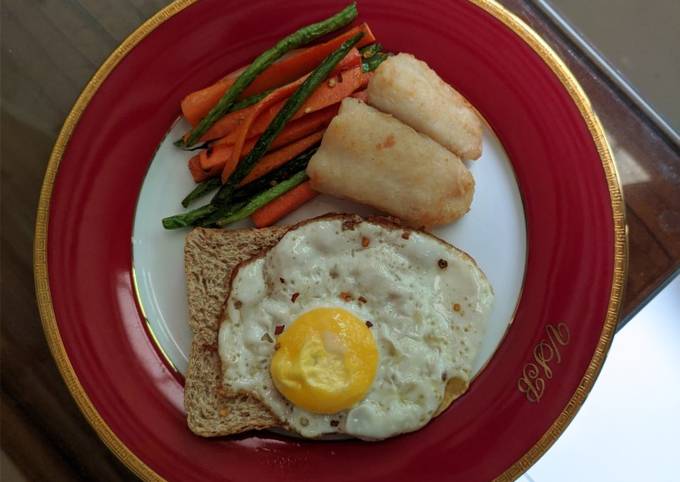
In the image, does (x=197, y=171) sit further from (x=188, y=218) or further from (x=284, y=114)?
(x=284, y=114)

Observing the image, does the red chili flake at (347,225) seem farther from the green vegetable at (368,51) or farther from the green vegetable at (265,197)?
the green vegetable at (368,51)

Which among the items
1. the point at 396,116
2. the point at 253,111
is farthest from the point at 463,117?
the point at 253,111

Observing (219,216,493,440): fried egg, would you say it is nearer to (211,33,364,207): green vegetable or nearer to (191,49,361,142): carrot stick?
(211,33,364,207): green vegetable

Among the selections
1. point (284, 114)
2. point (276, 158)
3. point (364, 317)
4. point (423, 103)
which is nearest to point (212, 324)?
point (364, 317)

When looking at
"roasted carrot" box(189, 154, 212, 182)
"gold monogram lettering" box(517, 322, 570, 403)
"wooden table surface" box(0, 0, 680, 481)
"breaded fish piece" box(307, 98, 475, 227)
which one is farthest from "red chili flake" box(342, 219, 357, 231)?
"wooden table surface" box(0, 0, 680, 481)

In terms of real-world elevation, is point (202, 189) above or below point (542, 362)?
above

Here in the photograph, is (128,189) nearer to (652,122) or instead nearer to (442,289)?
(442,289)
